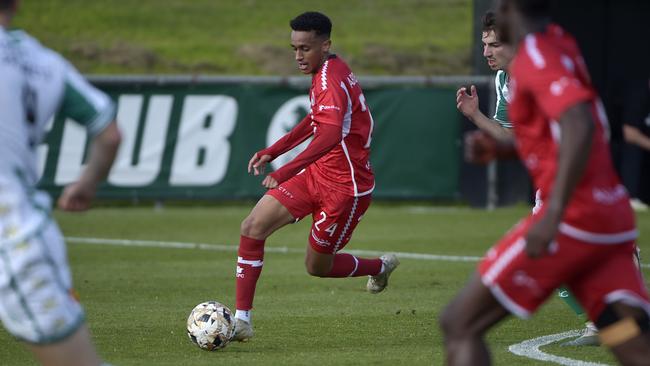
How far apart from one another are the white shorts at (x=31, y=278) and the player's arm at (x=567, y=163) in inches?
74.5

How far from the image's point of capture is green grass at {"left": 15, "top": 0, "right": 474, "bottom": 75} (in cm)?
2853

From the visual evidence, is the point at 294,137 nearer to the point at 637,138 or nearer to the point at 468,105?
the point at 468,105

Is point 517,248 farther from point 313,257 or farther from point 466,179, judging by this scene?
point 466,179

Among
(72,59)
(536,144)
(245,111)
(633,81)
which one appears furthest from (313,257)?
(72,59)

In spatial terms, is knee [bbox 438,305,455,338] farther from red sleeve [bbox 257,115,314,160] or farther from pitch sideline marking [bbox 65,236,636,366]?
red sleeve [bbox 257,115,314,160]

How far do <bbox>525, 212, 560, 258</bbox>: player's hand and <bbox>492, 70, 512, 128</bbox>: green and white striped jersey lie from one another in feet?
13.4

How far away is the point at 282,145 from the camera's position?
9344 millimetres

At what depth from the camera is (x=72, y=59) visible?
28031 millimetres

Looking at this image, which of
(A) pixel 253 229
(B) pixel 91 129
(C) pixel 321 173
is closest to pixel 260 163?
(A) pixel 253 229

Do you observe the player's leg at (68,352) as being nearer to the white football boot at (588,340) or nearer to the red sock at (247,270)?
the red sock at (247,270)

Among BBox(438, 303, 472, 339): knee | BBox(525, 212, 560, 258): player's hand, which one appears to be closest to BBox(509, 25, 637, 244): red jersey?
BBox(525, 212, 560, 258): player's hand

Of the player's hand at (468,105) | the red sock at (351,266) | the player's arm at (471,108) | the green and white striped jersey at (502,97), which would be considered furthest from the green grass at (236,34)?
the player's hand at (468,105)

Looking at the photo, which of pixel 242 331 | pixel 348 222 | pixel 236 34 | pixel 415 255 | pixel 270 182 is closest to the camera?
pixel 270 182

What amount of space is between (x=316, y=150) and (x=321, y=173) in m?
0.86
